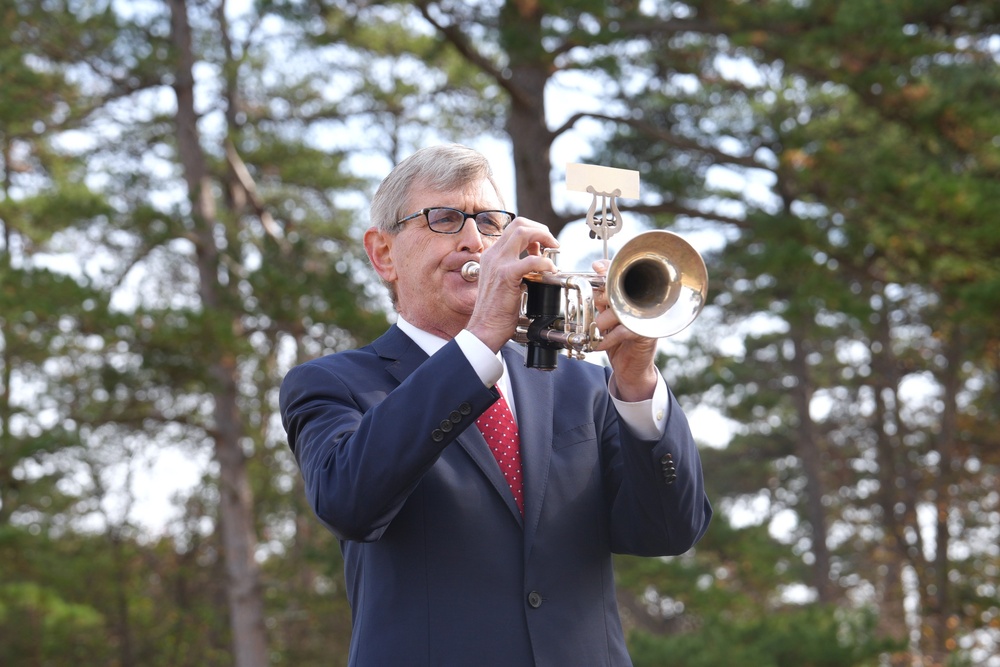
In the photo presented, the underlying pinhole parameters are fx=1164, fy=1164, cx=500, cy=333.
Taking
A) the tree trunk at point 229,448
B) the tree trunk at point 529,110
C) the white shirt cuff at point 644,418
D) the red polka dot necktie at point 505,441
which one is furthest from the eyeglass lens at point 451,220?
the tree trunk at point 229,448

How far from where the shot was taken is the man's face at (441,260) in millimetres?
2732

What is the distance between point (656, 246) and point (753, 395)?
685 inches

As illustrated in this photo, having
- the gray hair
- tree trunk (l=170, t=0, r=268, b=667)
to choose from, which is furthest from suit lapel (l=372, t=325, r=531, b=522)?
tree trunk (l=170, t=0, r=268, b=667)

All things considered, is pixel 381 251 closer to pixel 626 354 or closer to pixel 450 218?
pixel 450 218

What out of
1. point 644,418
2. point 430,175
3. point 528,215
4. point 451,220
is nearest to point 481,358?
point 644,418

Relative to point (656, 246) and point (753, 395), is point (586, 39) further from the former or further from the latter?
point (753, 395)

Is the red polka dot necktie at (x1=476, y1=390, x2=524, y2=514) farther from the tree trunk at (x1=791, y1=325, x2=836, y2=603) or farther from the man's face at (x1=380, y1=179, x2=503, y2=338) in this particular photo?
the tree trunk at (x1=791, y1=325, x2=836, y2=603)

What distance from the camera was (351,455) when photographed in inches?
92.2

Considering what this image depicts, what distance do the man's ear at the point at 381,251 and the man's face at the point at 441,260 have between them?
0.08m

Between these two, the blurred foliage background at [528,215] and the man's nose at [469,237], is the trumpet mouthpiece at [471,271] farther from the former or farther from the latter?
the blurred foliage background at [528,215]

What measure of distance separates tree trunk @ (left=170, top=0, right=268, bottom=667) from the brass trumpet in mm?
11738

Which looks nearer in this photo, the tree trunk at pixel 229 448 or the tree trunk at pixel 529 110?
the tree trunk at pixel 529 110

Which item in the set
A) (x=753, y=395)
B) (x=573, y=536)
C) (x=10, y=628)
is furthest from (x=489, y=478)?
(x=753, y=395)

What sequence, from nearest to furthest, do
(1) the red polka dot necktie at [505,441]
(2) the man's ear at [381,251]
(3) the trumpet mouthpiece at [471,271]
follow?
(1) the red polka dot necktie at [505,441]
(3) the trumpet mouthpiece at [471,271]
(2) the man's ear at [381,251]
